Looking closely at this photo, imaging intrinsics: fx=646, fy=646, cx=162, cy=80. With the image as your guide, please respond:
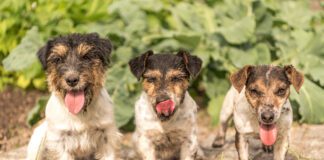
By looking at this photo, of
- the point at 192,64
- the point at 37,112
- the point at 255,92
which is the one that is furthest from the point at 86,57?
the point at 37,112

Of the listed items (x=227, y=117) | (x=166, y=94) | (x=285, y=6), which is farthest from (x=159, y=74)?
(x=285, y=6)

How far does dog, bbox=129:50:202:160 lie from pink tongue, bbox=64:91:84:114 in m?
0.82

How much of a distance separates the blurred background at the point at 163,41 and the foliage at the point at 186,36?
0.02 meters

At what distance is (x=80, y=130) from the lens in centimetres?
770

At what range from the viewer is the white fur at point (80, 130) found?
7.68 m

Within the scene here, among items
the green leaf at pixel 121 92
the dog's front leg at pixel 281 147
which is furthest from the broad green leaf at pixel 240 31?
the dog's front leg at pixel 281 147

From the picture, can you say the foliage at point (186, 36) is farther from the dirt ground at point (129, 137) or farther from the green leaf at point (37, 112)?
the green leaf at point (37, 112)

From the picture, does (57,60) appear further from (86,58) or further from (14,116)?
(14,116)

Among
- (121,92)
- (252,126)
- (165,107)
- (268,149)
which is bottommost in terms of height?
(121,92)

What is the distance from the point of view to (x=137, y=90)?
10.7 m

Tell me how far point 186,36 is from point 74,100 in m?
3.72

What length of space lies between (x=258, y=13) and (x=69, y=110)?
513 centimetres

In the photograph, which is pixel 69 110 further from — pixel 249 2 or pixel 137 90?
pixel 249 2

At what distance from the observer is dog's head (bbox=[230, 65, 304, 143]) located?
7.39 meters
